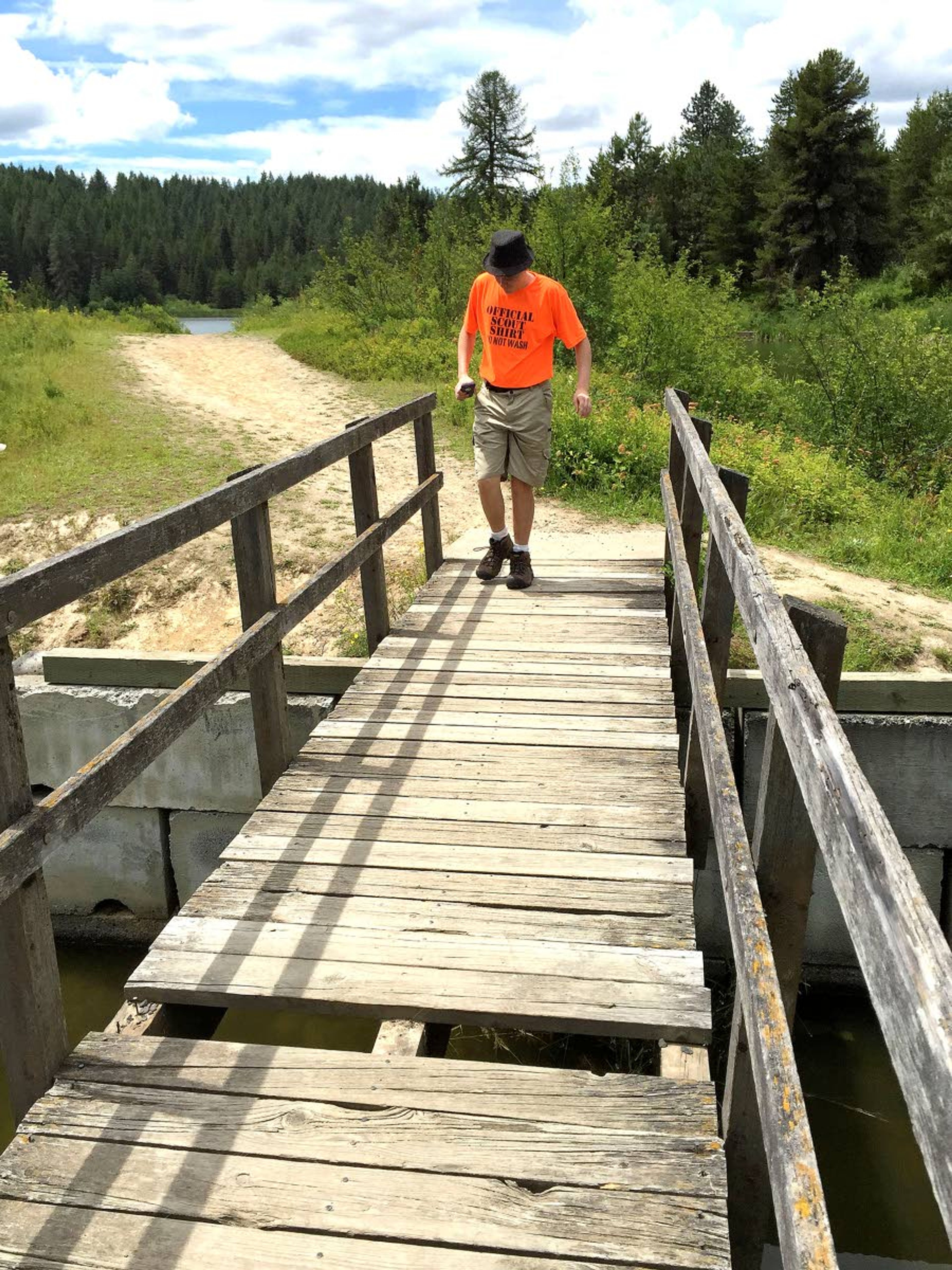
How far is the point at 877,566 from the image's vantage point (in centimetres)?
788

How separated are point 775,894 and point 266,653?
2.11 m

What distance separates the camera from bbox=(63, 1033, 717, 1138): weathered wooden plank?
2.47 meters

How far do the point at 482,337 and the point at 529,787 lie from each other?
272cm

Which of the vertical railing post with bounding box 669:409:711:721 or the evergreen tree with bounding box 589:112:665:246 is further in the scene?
the evergreen tree with bounding box 589:112:665:246

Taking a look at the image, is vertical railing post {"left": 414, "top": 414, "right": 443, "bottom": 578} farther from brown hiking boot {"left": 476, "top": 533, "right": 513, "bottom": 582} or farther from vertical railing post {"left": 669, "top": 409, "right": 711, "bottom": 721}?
vertical railing post {"left": 669, "top": 409, "right": 711, "bottom": 721}

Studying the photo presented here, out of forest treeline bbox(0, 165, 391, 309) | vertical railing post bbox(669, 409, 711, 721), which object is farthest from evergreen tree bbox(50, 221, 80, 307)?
vertical railing post bbox(669, 409, 711, 721)

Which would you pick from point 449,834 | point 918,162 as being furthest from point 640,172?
point 449,834

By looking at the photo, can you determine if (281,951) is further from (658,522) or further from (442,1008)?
(658,522)

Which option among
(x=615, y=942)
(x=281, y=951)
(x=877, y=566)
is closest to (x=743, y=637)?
(x=877, y=566)

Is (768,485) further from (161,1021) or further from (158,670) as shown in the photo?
(161,1021)

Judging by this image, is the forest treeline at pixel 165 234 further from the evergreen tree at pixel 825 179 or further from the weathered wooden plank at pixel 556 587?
the weathered wooden plank at pixel 556 587

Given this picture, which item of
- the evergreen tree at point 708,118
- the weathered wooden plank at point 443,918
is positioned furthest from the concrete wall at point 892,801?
the evergreen tree at point 708,118

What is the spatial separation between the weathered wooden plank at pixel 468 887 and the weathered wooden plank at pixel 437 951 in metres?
0.20

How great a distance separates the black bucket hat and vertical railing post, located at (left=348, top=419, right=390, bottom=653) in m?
1.08
